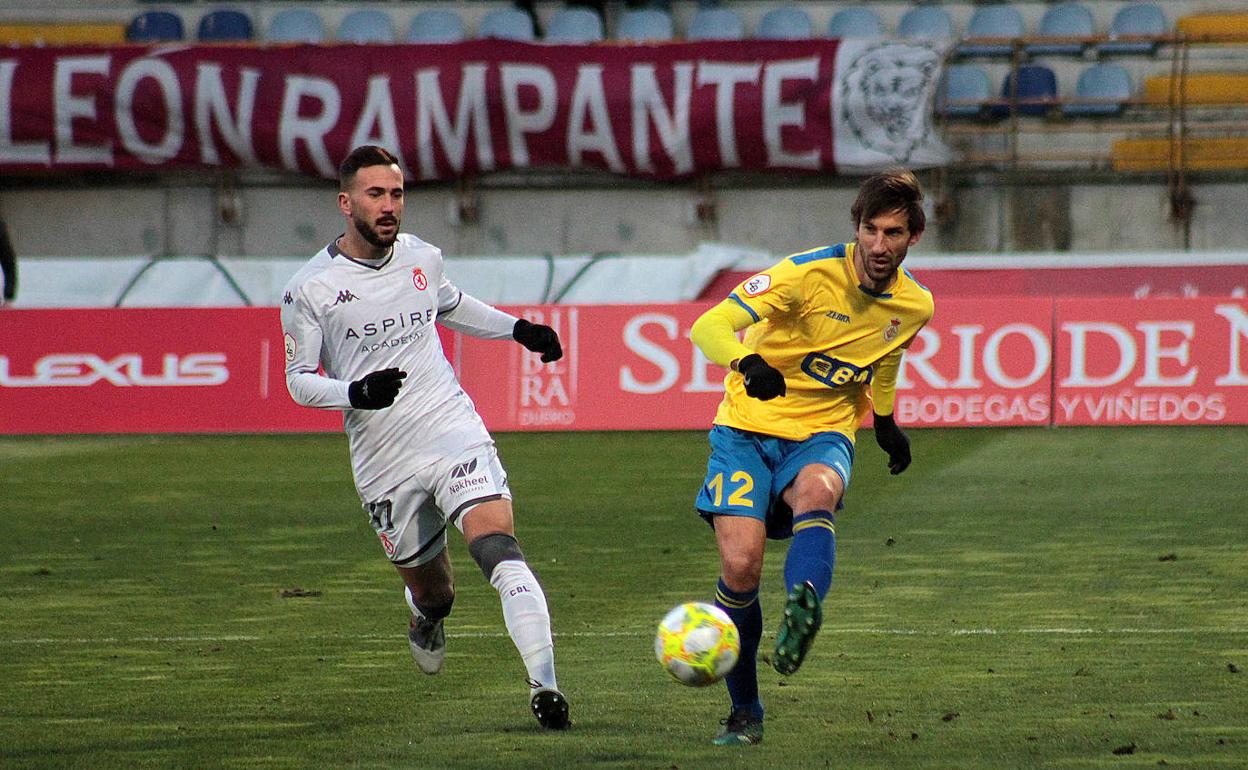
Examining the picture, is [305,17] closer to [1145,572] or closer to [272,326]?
[272,326]

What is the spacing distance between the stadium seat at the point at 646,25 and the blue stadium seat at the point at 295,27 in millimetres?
3915

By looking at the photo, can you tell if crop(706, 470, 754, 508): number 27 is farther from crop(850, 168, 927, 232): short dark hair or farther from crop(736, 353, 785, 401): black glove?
crop(850, 168, 927, 232): short dark hair

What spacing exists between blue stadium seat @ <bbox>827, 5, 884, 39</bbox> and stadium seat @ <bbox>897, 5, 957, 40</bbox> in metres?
0.35

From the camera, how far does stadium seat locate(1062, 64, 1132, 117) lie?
72.6 feet

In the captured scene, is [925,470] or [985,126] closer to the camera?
[925,470]

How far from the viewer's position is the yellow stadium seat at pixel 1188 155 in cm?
2155

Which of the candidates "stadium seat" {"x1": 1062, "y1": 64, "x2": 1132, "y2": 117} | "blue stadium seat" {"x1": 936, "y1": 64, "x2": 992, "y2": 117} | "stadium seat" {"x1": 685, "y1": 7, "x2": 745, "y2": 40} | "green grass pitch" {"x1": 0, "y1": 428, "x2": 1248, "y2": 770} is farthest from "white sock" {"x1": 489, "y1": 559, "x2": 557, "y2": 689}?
"stadium seat" {"x1": 685, "y1": 7, "x2": 745, "y2": 40}

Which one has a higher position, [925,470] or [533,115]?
[533,115]

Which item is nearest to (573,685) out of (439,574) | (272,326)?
(439,574)

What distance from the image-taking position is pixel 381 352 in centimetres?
600

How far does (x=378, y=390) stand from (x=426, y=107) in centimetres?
1718

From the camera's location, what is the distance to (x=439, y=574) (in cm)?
633

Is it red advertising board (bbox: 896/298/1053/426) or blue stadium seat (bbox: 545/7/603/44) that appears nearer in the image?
red advertising board (bbox: 896/298/1053/426)

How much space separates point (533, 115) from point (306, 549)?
41.6 ft
